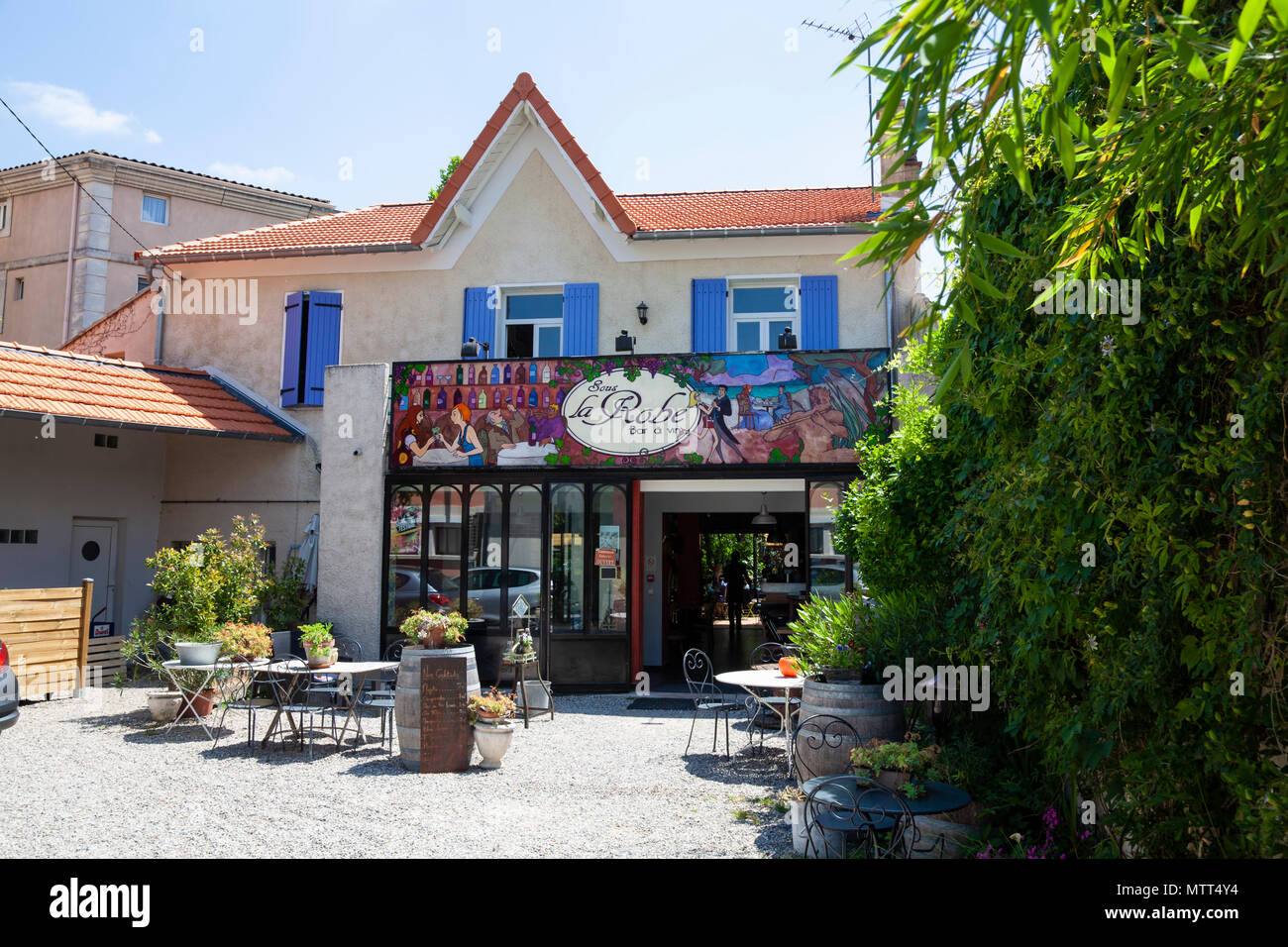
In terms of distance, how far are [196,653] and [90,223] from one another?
20.9 metres

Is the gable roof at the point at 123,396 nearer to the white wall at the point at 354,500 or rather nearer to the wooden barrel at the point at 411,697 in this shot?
the white wall at the point at 354,500

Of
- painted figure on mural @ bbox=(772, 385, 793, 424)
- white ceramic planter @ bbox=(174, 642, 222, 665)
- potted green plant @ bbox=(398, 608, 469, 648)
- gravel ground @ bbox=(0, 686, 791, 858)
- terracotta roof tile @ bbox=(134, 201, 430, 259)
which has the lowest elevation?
gravel ground @ bbox=(0, 686, 791, 858)

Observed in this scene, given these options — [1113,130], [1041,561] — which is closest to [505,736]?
[1041,561]

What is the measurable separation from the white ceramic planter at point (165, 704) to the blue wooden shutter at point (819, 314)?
9180 mm

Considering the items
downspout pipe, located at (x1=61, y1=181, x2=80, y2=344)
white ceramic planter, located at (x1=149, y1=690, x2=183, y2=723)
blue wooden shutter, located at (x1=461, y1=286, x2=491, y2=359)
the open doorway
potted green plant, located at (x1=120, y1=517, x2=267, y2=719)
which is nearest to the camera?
white ceramic planter, located at (x1=149, y1=690, x2=183, y2=723)

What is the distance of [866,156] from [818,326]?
1064 cm

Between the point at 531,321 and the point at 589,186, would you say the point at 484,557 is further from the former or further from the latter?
the point at 589,186

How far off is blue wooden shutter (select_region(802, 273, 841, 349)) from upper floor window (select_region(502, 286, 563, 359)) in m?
3.70

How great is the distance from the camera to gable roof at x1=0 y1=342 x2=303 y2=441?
11.6 m

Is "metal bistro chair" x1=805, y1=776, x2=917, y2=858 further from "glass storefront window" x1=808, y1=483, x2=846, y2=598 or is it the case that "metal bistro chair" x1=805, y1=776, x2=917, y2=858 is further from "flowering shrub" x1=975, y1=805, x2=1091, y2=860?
"glass storefront window" x1=808, y1=483, x2=846, y2=598

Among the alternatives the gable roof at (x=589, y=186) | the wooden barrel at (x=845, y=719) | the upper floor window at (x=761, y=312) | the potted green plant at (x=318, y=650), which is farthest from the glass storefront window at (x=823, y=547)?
the potted green plant at (x=318, y=650)

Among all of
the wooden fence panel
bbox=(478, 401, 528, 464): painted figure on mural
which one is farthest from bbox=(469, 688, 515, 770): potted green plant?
the wooden fence panel

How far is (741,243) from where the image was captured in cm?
1289

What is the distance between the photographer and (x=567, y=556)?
12172mm
